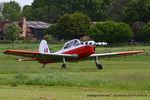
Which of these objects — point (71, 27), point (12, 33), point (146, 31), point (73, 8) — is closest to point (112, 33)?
point (146, 31)

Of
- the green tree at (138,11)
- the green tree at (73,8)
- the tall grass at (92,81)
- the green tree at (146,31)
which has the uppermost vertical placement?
the green tree at (73,8)

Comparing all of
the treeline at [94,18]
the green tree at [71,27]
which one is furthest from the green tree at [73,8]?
the green tree at [71,27]

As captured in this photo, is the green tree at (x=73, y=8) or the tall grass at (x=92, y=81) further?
the green tree at (x=73, y=8)

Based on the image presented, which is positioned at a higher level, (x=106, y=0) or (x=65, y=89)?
(x=106, y=0)

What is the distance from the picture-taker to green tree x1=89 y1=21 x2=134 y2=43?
7331 centimetres

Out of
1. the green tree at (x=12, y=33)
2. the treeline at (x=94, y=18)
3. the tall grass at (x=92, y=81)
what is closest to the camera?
the tall grass at (x=92, y=81)

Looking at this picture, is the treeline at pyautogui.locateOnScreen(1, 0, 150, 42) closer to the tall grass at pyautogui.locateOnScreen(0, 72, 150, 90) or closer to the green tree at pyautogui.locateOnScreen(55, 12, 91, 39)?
the green tree at pyautogui.locateOnScreen(55, 12, 91, 39)

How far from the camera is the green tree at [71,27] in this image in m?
96.6

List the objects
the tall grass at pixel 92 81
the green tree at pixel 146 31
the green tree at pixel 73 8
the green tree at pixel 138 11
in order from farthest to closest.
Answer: the green tree at pixel 73 8 → the green tree at pixel 138 11 → the green tree at pixel 146 31 → the tall grass at pixel 92 81

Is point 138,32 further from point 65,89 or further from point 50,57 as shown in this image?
point 65,89

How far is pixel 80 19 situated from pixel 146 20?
66.2 feet

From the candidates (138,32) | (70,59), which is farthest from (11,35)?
(70,59)

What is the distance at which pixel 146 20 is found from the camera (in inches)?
3310

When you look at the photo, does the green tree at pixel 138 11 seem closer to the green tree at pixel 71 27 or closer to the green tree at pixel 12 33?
the green tree at pixel 71 27
